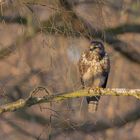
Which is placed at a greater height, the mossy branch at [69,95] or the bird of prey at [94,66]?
the mossy branch at [69,95]

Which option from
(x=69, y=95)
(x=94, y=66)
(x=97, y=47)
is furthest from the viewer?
(x=97, y=47)

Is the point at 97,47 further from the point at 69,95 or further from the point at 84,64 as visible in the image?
the point at 69,95

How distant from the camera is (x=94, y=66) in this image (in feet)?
27.7

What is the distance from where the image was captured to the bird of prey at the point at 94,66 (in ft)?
27.7

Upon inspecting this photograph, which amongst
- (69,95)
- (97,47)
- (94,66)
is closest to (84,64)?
(94,66)

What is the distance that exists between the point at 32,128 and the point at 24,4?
323 inches

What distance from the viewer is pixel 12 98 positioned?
13406 millimetres

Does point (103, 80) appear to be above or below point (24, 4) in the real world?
below

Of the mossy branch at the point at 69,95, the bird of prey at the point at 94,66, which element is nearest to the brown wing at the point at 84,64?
the bird of prey at the point at 94,66

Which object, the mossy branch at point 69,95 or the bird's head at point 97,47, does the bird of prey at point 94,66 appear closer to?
the bird's head at point 97,47

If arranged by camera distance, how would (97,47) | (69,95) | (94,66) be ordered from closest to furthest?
1. (69,95)
2. (94,66)
3. (97,47)

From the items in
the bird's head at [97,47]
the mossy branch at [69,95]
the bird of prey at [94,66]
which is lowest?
the bird of prey at [94,66]

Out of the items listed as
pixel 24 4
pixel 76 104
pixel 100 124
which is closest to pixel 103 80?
pixel 76 104

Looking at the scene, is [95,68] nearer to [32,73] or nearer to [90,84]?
[90,84]
